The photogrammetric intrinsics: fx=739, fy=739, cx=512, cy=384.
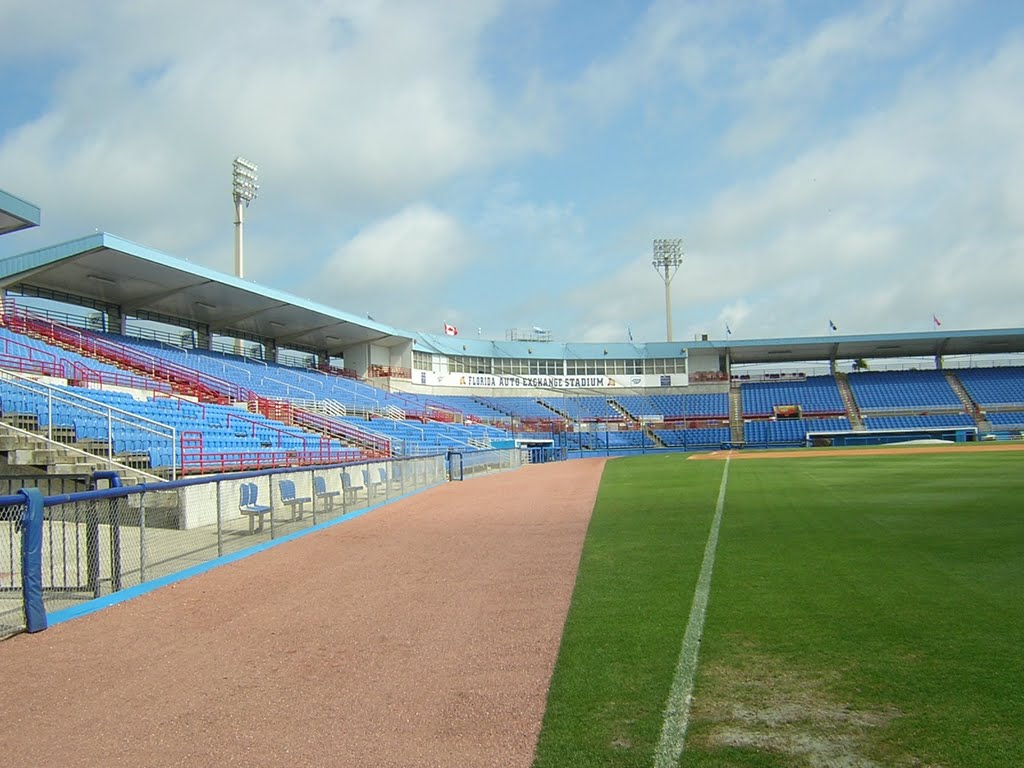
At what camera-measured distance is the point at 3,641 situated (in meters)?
6.43

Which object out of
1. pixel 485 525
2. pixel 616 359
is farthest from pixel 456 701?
pixel 616 359

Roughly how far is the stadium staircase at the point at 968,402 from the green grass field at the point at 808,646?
55.4m

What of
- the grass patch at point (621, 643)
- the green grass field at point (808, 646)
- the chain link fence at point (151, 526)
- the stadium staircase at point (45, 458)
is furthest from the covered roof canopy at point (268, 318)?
the green grass field at point (808, 646)

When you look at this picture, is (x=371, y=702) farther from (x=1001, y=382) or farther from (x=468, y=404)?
(x=1001, y=382)

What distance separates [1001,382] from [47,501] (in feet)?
240

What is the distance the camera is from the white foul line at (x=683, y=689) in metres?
3.67

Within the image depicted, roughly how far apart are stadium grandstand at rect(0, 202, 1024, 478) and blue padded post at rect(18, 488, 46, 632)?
8755 millimetres

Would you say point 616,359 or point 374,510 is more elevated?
point 616,359

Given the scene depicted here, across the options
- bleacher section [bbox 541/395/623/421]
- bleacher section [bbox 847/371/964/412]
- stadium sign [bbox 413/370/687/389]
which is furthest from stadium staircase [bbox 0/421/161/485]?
bleacher section [bbox 847/371/964/412]

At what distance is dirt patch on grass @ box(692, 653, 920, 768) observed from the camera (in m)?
3.62

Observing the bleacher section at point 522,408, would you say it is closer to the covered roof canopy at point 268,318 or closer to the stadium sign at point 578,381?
the stadium sign at point 578,381

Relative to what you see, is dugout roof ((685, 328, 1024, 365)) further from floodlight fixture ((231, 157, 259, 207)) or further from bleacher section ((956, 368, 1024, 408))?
floodlight fixture ((231, 157, 259, 207))

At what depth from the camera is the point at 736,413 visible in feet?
210

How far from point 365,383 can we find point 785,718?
1963 inches
